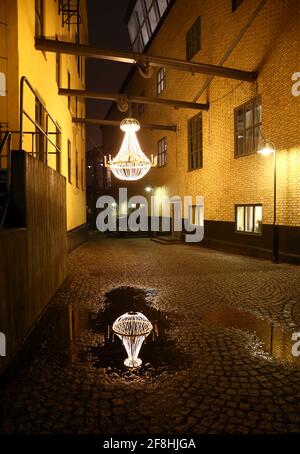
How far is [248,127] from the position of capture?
1292 cm

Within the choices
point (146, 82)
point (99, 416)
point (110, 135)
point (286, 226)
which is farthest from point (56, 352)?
point (110, 135)

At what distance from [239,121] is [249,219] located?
4.44 meters

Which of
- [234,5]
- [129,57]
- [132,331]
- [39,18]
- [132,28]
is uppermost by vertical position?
[132,28]

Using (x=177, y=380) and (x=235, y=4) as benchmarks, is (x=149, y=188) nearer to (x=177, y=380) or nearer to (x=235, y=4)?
(x=235, y=4)

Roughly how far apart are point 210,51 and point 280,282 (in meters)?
13.0

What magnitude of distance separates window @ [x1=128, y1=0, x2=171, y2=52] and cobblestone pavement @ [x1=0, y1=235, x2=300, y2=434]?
23294mm

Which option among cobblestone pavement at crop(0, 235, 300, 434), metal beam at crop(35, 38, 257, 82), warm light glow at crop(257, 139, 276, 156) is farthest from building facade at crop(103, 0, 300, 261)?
cobblestone pavement at crop(0, 235, 300, 434)

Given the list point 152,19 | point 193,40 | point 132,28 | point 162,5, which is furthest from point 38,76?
point 132,28

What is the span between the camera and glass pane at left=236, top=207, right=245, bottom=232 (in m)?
13.6

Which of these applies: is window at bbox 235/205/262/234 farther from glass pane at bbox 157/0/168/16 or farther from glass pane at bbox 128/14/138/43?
glass pane at bbox 128/14/138/43

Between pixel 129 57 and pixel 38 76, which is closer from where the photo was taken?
pixel 38 76

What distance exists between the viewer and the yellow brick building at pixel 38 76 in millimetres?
7691

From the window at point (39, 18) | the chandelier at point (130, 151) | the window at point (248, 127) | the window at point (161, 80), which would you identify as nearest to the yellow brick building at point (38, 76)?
the window at point (39, 18)

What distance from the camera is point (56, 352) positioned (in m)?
4.16
